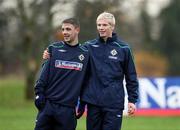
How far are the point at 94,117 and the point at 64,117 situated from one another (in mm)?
437

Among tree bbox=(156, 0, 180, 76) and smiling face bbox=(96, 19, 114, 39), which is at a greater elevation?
smiling face bbox=(96, 19, 114, 39)

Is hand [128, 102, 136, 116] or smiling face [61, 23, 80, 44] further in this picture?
hand [128, 102, 136, 116]

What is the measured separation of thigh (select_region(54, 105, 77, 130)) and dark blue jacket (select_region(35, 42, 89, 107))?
0.26ft

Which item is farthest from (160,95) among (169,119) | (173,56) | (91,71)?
(173,56)

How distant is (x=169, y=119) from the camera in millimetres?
20406

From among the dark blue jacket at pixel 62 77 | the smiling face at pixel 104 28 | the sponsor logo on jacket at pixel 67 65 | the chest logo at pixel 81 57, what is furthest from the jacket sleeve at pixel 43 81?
the smiling face at pixel 104 28

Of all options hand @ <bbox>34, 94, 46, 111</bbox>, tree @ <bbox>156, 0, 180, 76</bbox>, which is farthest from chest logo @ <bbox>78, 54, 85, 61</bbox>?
tree @ <bbox>156, 0, 180, 76</bbox>

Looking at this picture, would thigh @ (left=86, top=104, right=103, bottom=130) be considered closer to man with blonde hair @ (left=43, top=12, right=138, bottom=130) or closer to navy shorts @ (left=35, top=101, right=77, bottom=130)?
man with blonde hair @ (left=43, top=12, right=138, bottom=130)

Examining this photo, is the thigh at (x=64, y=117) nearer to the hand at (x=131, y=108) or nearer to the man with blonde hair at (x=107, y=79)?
the man with blonde hair at (x=107, y=79)

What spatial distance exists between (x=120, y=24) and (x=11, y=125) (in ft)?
62.6

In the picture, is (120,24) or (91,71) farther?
(120,24)

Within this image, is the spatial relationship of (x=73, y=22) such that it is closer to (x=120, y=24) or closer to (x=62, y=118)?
(x=62, y=118)

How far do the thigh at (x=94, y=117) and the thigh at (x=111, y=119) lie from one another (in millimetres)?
84

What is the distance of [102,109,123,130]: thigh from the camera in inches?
357
